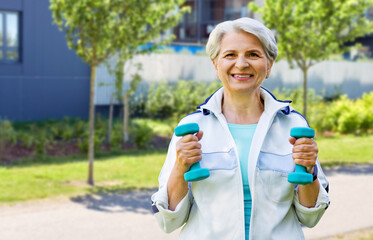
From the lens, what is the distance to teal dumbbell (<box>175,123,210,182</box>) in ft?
7.73

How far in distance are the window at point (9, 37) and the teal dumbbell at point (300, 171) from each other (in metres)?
17.0

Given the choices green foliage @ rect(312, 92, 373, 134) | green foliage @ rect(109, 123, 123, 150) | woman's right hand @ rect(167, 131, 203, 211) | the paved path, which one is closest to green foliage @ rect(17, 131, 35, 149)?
green foliage @ rect(109, 123, 123, 150)

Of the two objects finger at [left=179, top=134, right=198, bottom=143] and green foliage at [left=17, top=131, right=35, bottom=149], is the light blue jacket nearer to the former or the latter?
finger at [left=179, top=134, right=198, bottom=143]

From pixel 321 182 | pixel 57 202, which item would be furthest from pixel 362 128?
pixel 321 182

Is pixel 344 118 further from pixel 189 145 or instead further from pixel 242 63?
pixel 189 145

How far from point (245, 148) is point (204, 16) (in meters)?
35.5

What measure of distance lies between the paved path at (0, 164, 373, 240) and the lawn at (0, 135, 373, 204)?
529 millimetres

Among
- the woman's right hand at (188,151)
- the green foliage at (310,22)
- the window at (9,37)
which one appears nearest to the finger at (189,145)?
the woman's right hand at (188,151)

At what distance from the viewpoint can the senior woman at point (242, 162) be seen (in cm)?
247

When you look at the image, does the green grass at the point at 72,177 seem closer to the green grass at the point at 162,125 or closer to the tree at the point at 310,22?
the green grass at the point at 162,125

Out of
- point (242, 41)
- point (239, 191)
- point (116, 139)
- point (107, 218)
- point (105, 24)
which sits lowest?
point (107, 218)

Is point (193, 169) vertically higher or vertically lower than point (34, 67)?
lower

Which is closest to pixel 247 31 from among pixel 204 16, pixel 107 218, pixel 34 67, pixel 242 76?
pixel 242 76

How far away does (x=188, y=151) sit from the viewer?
7.93ft
